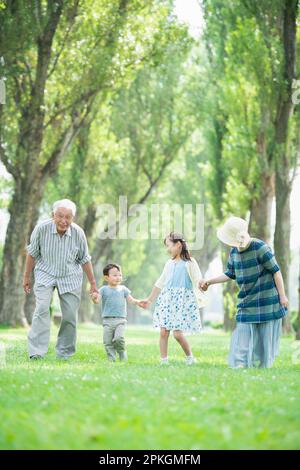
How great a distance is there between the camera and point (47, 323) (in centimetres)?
1136

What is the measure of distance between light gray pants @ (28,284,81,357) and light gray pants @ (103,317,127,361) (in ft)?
1.74

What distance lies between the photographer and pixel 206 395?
23.7 feet

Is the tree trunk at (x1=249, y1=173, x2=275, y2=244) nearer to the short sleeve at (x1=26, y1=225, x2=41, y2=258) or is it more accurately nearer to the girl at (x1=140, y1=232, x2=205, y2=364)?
the girl at (x1=140, y1=232, x2=205, y2=364)

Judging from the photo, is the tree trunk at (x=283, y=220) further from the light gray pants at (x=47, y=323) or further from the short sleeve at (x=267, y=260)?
the short sleeve at (x=267, y=260)

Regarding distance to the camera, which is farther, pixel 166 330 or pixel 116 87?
pixel 116 87

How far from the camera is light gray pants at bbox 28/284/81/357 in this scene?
11.3m

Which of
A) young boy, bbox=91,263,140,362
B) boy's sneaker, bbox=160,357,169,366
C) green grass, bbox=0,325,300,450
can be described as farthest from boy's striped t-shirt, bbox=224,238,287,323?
young boy, bbox=91,263,140,362

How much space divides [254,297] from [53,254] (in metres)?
2.94

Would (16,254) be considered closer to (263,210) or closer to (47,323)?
(263,210)

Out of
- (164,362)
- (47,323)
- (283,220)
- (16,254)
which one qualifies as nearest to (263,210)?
(283,220)

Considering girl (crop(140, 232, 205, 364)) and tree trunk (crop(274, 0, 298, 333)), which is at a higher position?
tree trunk (crop(274, 0, 298, 333))

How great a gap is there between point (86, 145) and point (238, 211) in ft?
25.4
